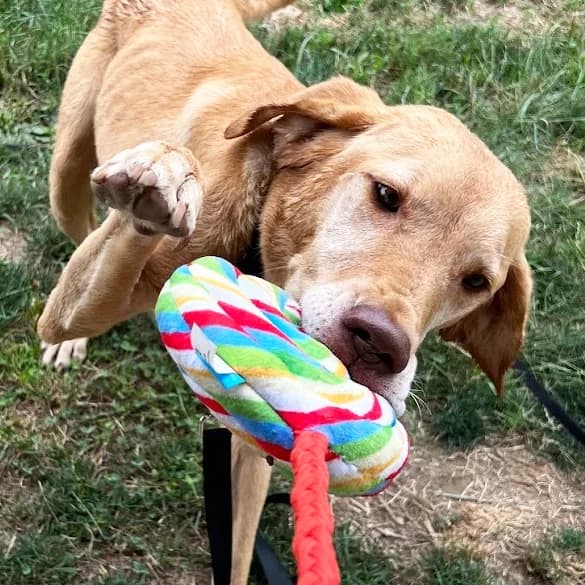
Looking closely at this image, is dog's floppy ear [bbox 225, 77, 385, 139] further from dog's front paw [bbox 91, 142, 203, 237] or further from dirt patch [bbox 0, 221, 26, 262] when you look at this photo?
dirt patch [bbox 0, 221, 26, 262]

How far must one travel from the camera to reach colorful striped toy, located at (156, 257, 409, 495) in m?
1.81

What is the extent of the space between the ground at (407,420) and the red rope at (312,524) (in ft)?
5.77

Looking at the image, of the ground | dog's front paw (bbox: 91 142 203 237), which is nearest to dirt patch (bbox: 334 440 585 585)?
the ground

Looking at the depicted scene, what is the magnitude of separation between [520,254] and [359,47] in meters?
3.01

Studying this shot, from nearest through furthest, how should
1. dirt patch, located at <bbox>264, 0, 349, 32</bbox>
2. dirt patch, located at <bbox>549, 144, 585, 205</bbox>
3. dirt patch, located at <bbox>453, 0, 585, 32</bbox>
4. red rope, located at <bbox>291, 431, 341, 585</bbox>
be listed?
1. red rope, located at <bbox>291, 431, 341, 585</bbox>
2. dirt patch, located at <bbox>549, 144, 585, 205</bbox>
3. dirt patch, located at <bbox>264, 0, 349, 32</bbox>
4. dirt patch, located at <bbox>453, 0, 585, 32</bbox>

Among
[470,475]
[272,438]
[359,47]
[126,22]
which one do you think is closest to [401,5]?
[359,47]

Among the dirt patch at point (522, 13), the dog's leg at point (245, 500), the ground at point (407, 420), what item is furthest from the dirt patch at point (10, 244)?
the dirt patch at point (522, 13)

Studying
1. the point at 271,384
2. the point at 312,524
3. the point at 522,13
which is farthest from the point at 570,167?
the point at 312,524

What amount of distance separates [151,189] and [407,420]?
7.65ft

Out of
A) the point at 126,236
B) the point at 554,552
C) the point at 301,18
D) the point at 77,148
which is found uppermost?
the point at 126,236

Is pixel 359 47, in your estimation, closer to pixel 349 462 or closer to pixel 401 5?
pixel 401 5

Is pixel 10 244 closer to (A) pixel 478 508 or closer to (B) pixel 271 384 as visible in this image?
(A) pixel 478 508

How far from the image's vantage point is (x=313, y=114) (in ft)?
9.02

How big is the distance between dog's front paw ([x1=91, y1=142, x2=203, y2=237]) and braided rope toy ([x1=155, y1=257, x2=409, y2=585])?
21cm
